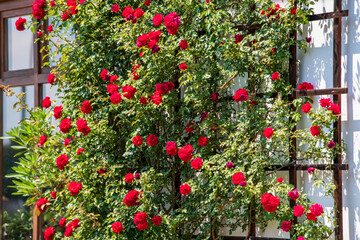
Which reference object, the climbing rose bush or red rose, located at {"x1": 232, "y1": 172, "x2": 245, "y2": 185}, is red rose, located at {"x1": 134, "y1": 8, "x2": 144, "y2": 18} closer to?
the climbing rose bush

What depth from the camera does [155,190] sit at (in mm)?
3008

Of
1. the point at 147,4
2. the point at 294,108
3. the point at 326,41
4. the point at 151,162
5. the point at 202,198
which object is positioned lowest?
the point at 202,198

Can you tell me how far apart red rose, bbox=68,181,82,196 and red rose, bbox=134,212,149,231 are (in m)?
A: 0.48

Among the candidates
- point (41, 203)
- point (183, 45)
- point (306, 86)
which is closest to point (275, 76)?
point (306, 86)

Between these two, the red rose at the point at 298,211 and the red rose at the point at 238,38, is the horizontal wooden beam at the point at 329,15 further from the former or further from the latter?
the red rose at the point at 298,211

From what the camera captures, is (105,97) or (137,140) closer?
(137,140)

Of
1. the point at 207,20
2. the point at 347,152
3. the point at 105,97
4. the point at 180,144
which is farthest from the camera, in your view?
the point at 105,97

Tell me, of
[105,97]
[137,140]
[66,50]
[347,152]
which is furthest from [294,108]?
[66,50]

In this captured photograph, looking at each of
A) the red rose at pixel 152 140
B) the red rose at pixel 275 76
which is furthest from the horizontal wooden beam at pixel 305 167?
the red rose at pixel 152 140

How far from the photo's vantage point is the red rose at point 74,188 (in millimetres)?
3023

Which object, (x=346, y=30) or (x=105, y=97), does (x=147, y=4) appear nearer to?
(x=105, y=97)

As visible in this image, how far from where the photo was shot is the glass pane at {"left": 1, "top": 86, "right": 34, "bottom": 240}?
395 centimetres

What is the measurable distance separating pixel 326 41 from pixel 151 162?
4.65 ft

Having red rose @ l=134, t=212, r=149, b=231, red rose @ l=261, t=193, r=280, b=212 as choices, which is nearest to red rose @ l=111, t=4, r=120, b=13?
red rose @ l=134, t=212, r=149, b=231
